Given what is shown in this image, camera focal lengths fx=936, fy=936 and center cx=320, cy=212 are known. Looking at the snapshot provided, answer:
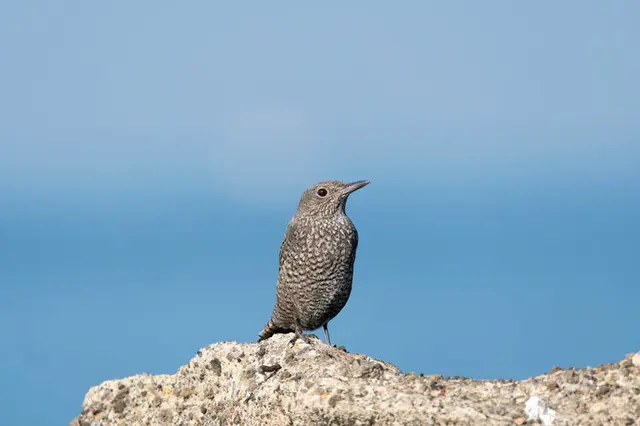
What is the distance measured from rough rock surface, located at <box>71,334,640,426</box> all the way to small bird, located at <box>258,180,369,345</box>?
1.60 metres

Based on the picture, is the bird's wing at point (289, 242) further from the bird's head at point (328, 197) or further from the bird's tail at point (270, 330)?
the bird's tail at point (270, 330)

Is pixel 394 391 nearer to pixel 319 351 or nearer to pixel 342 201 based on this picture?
pixel 319 351

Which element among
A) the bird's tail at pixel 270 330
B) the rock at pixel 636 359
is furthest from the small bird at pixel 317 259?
the rock at pixel 636 359

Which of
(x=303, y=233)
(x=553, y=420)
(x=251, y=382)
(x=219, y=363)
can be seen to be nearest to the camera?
(x=553, y=420)

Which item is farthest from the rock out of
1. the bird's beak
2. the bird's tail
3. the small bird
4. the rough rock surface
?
the bird's tail

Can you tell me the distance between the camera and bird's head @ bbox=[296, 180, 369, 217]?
11.3 m

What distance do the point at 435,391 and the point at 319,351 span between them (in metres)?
1.38

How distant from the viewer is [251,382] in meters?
8.43

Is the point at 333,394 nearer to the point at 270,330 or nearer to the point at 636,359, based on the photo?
the point at 636,359

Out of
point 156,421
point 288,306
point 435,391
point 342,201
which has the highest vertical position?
point 342,201

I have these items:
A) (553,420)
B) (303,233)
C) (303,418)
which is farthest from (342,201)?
(553,420)

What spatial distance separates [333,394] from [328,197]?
4.19 meters

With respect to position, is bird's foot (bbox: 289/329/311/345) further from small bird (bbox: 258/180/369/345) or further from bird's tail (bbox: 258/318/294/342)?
bird's tail (bbox: 258/318/294/342)

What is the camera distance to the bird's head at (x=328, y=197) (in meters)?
11.3
